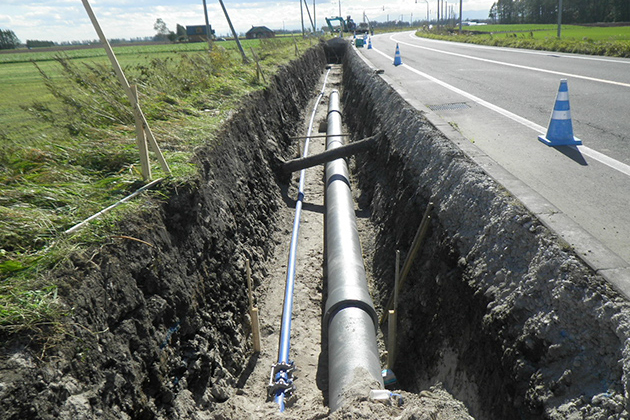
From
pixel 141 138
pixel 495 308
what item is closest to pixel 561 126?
pixel 495 308

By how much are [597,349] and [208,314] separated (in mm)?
3289

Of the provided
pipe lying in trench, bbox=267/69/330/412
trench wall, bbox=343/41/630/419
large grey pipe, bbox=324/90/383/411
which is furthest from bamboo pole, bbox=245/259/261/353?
trench wall, bbox=343/41/630/419

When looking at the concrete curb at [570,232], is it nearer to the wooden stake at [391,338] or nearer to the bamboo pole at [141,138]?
the wooden stake at [391,338]

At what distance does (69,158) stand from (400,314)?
13.0ft

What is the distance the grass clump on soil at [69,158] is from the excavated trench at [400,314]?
0.15 m

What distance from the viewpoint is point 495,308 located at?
10.4ft

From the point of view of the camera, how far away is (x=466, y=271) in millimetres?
3740

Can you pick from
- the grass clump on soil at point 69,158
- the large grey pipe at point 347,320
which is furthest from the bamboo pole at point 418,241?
the grass clump on soil at point 69,158

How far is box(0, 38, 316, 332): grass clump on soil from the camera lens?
269 cm

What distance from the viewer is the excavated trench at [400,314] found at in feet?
7.75

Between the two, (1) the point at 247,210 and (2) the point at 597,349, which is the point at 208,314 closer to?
(1) the point at 247,210

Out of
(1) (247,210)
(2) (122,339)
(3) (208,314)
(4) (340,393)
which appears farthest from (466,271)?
(1) (247,210)

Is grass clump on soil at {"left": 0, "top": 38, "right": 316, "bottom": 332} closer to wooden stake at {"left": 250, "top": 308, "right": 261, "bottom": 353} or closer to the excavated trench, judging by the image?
the excavated trench

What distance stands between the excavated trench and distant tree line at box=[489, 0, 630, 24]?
50565mm
